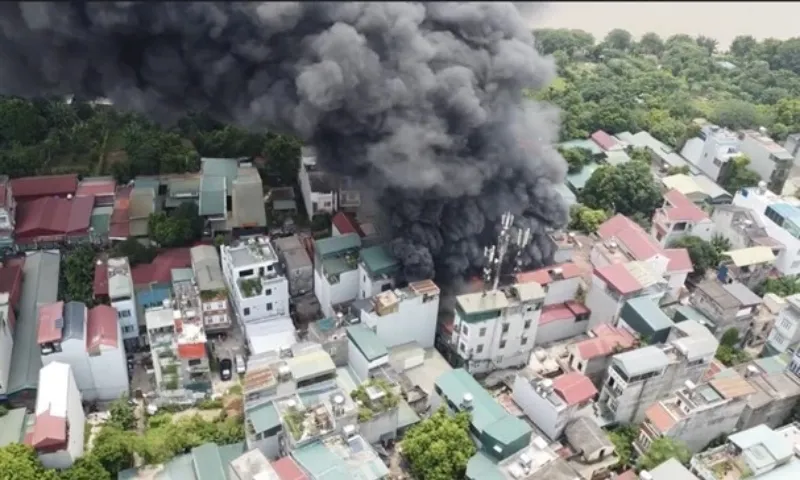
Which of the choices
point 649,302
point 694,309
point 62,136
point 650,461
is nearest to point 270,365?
point 650,461

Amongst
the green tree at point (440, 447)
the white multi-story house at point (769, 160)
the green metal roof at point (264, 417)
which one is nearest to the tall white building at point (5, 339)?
the green metal roof at point (264, 417)

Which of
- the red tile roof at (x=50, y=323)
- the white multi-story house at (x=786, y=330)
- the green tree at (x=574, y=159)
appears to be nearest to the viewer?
the red tile roof at (x=50, y=323)

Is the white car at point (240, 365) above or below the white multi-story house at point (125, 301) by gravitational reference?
below

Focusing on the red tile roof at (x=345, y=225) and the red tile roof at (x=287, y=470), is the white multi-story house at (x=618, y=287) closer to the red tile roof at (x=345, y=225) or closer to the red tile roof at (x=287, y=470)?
the red tile roof at (x=345, y=225)

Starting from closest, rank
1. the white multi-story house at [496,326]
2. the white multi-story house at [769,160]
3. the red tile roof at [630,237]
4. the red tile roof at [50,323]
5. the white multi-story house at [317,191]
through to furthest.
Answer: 1. the red tile roof at [50,323]
2. the white multi-story house at [496,326]
3. the red tile roof at [630,237]
4. the white multi-story house at [317,191]
5. the white multi-story house at [769,160]

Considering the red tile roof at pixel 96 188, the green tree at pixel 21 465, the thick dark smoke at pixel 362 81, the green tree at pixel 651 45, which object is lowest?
the green tree at pixel 21 465

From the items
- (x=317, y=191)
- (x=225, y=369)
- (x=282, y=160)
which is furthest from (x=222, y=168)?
(x=225, y=369)

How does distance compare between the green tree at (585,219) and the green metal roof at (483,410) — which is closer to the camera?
the green metal roof at (483,410)
